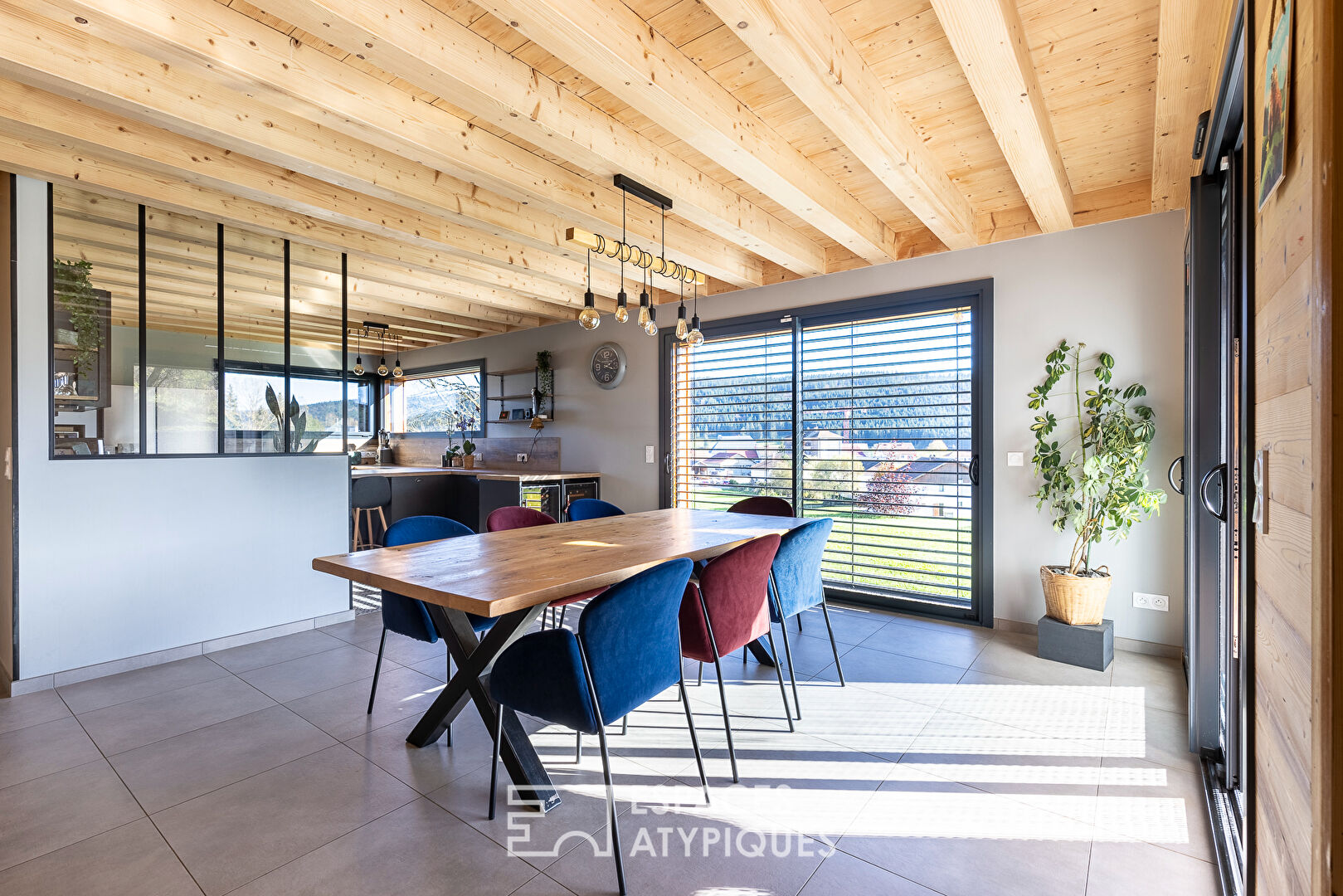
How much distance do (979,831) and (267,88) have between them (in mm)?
3385

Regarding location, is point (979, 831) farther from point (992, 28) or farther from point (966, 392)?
point (966, 392)

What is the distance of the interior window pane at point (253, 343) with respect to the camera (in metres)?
3.71

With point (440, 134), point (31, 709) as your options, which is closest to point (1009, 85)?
point (440, 134)

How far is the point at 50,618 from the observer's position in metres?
3.10

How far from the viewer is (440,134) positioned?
2.67 metres

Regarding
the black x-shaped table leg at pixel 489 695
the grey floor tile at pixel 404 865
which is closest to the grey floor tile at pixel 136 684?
the black x-shaped table leg at pixel 489 695

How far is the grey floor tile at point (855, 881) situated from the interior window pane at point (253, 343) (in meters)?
3.83

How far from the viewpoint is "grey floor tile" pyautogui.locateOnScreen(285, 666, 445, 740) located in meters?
2.67

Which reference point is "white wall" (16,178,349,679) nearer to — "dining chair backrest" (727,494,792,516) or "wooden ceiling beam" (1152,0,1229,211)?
"dining chair backrest" (727,494,792,516)

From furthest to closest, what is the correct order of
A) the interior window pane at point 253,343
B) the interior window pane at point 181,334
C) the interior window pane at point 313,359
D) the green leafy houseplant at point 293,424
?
the interior window pane at point 313,359, the green leafy houseplant at point 293,424, the interior window pane at point 253,343, the interior window pane at point 181,334

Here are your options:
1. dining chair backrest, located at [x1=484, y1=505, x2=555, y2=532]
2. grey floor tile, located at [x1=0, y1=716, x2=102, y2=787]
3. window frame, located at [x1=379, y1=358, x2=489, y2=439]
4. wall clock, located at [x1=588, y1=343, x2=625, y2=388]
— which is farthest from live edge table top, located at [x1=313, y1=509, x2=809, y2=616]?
window frame, located at [x1=379, y1=358, x2=489, y2=439]

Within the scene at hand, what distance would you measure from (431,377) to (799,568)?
681 centimetres

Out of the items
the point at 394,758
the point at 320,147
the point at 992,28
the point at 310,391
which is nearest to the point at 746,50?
the point at 992,28

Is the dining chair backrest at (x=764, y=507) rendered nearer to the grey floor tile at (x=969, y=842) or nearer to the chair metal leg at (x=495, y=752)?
the grey floor tile at (x=969, y=842)
